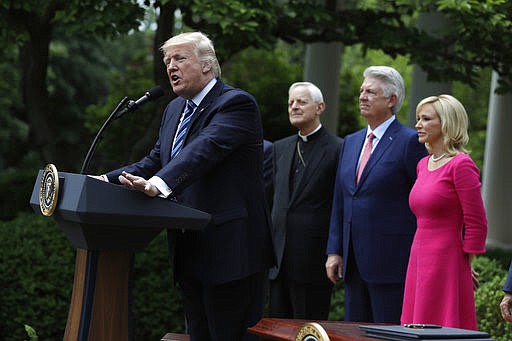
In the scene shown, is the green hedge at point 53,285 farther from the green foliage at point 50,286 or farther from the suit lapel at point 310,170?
the suit lapel at point 310,170

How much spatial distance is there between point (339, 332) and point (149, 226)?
1072 mm

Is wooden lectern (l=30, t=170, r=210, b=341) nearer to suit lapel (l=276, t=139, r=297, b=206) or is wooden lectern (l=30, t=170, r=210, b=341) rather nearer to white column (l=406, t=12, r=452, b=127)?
suit lapel (l=276, t=139, r=297, b=206)

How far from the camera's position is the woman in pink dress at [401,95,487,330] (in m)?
5.07

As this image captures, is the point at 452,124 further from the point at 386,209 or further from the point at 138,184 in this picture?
the point at 138,184

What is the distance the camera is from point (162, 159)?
4855mm

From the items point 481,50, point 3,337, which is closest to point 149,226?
point 3,337

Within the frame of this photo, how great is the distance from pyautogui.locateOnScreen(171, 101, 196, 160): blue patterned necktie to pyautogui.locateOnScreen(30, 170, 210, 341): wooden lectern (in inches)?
22.1

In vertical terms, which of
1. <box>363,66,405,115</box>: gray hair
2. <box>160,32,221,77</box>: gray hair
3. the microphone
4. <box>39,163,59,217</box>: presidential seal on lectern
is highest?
<box>363,66,405,115</box>: gray hair

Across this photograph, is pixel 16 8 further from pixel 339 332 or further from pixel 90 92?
pixel 90 92

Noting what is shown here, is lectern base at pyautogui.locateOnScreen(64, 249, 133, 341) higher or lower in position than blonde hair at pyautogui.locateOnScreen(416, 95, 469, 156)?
lower

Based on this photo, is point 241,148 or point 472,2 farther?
point 472,2

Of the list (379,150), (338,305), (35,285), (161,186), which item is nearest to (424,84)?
(338,305)

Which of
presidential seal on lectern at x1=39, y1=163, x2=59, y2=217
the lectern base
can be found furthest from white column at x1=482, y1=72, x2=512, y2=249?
presidential seal on lectern at x1=39, y1=163, x2=59, y2=217

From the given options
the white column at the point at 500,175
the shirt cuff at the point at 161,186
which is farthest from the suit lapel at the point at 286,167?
the white column at the point at 500,175
